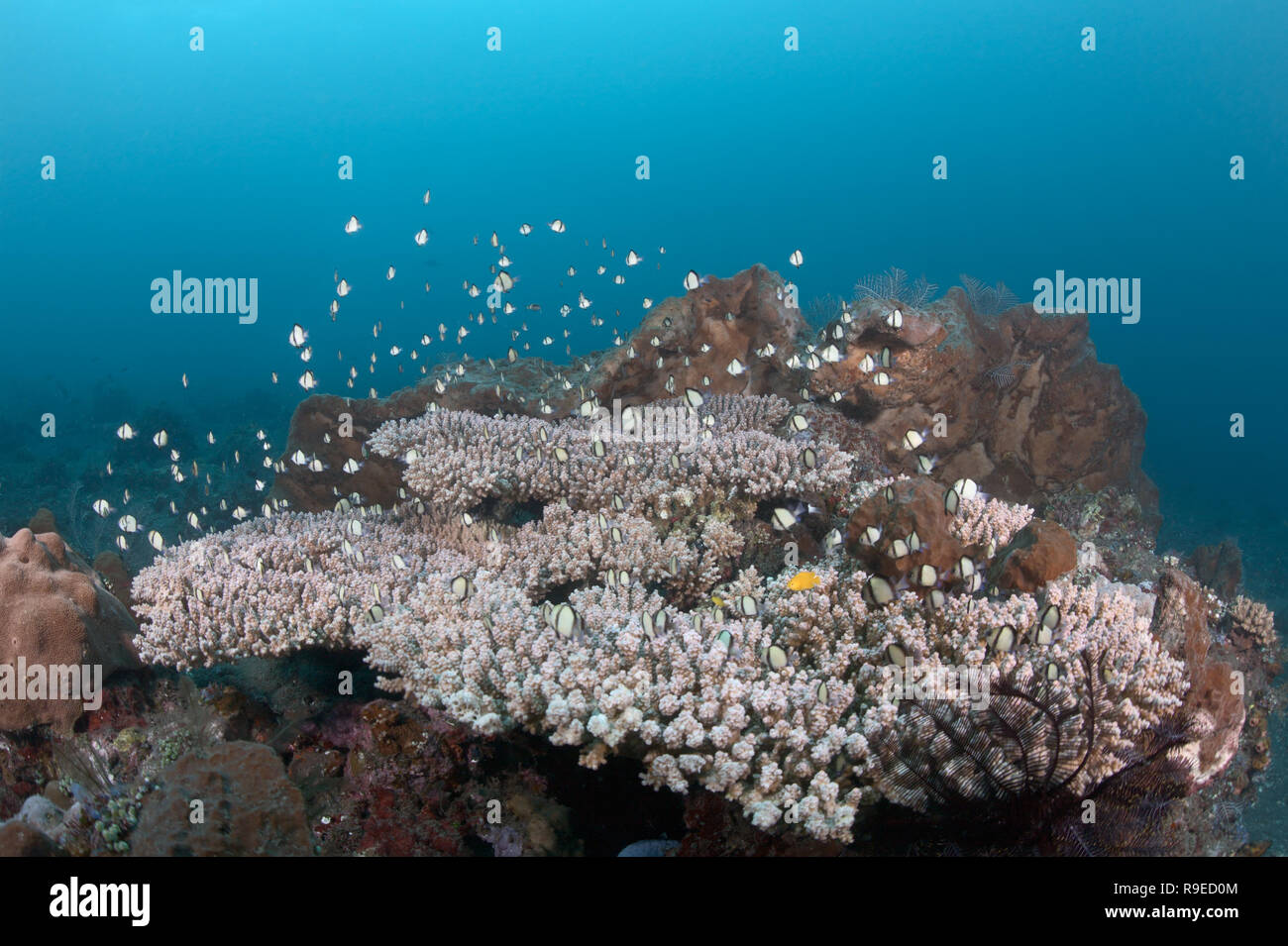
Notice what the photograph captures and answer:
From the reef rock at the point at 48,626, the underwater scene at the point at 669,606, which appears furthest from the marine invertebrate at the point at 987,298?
the reef rock at the point at 48,626

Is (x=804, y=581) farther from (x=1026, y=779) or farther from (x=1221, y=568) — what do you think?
(x=1221, y=568)

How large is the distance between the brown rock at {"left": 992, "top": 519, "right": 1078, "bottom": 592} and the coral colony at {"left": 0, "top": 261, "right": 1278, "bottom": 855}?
0.09 ft

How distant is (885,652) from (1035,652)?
1.11 m

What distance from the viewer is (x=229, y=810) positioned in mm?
3244

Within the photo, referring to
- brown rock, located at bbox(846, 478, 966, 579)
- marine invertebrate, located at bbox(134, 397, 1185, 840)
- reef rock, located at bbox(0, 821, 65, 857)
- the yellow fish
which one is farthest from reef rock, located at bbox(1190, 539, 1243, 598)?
reef rock, located at bbox(0, 821, 65, 857)

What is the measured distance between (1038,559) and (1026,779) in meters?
2.41

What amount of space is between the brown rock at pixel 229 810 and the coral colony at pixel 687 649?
2 cm

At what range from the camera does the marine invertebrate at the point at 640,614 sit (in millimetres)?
3475

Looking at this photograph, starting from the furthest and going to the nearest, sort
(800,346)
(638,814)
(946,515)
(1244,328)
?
(1244,328), (800,346), (946,515), (638,814)

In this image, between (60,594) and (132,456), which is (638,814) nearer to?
(60,594)

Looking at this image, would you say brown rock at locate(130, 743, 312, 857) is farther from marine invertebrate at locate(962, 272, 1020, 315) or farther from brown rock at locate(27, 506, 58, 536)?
marine invertebrate at locate(962, 272, 1020, 315)

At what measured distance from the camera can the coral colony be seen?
129 inches

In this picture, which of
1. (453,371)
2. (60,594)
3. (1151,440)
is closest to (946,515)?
(60,594)

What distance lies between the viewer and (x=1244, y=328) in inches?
3351
